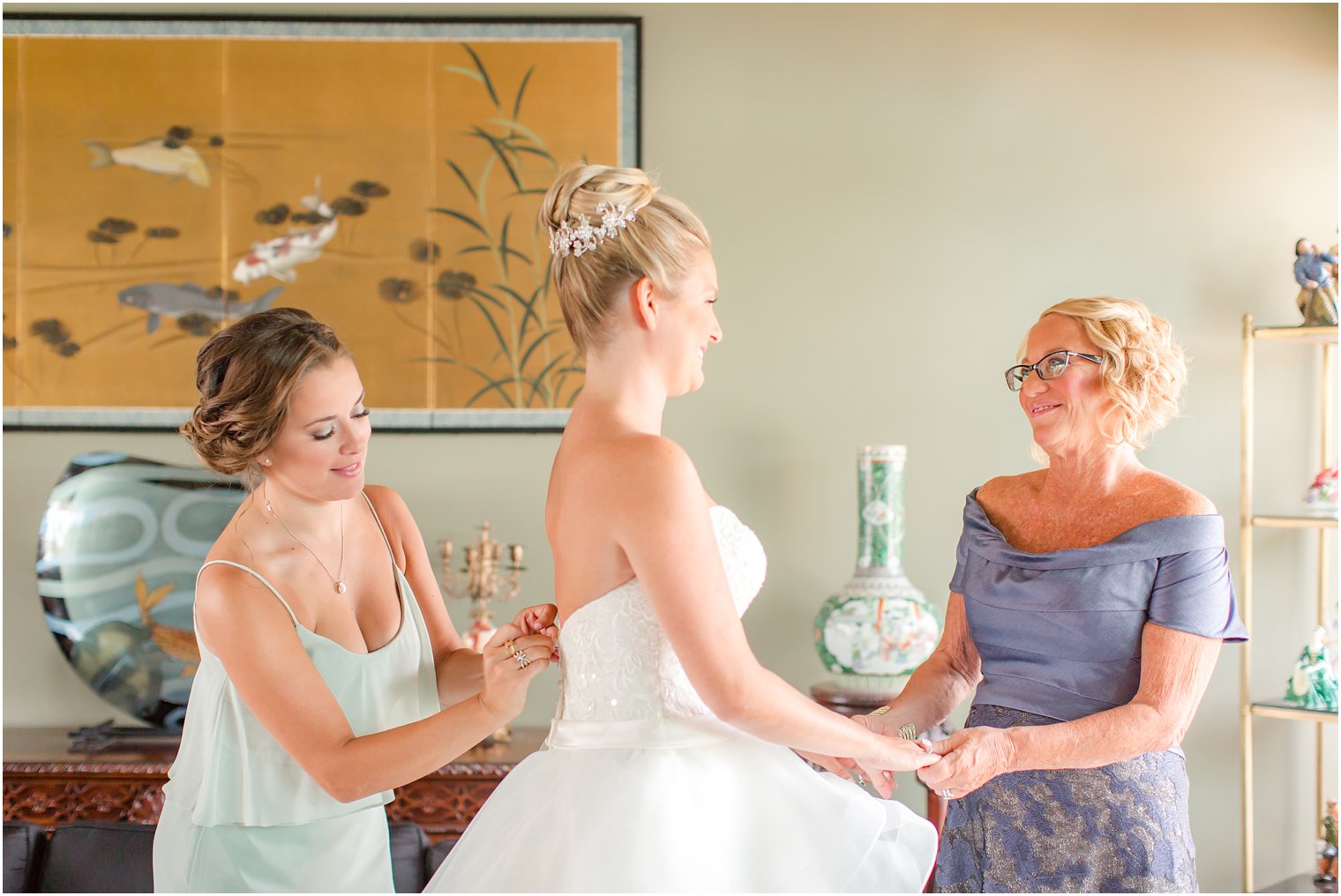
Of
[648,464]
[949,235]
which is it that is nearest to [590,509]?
[648,464]

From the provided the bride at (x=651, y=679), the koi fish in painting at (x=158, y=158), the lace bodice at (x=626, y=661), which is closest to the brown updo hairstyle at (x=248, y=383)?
the bride at (x=651, y=679)

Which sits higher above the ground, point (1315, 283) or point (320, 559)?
point (1315, 283)

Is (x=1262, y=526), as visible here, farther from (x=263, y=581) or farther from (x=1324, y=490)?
(x=263, y=581)

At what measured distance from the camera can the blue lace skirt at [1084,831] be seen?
5.87 ft

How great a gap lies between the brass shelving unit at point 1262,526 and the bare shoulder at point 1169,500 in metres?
1.78

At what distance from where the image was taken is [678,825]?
5.06 feet

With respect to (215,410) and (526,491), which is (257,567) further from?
(526,491)

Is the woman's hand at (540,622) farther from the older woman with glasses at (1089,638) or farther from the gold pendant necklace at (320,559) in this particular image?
the older woman with glasses at (1089,638)

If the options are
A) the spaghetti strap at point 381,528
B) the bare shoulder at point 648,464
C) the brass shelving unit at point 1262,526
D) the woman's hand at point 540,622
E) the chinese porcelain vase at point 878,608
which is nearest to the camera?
the bare shoulder at point 648,464

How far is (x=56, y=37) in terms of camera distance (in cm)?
369

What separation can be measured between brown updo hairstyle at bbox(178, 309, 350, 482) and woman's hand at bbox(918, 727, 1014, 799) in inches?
45.7

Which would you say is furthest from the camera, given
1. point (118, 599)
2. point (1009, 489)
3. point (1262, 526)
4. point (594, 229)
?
point (1262, 526)

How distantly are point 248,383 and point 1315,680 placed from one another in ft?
10.3

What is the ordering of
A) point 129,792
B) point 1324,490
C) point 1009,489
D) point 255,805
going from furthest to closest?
point 1324,490 < point 129,792 < point 1009,489 < point 255,805
